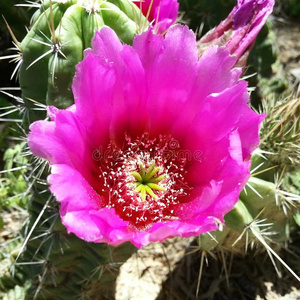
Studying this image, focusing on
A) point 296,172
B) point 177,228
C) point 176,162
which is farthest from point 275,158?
point 177,228

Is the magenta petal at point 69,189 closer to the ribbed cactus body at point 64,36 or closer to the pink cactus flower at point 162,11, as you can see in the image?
the ribbed cactus body at point 64,36

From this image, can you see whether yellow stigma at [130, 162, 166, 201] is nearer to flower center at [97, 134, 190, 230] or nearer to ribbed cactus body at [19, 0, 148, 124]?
flower center at [97, 134, 190, 230]

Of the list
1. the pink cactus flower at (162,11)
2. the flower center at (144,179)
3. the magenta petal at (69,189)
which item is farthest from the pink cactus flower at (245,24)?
the magenta petal at (69,189)

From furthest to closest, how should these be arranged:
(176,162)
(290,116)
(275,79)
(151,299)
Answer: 1. (275,79)
2. (151,299)
3. (290,116)
4. (176,162)

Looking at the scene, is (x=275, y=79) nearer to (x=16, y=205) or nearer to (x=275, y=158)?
(x=275, y=158)

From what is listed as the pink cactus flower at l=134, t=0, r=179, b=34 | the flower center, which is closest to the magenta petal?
the flower center

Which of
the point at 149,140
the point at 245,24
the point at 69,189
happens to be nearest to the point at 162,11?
the point at 245,24
